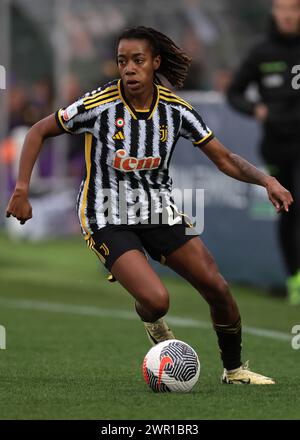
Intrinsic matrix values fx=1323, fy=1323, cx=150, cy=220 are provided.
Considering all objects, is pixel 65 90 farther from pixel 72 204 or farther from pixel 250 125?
pixel 250 125

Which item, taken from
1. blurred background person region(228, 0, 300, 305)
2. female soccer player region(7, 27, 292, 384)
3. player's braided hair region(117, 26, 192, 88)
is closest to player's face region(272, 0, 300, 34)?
blurred background person region(228, 0, 300, 305)

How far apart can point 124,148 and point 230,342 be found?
1.31 m

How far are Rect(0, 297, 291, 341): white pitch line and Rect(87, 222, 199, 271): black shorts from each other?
2876 mm

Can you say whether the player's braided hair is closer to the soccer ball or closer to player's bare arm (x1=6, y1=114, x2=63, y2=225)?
player's bare arm (x1=6, y1=114, x2=63, y2=225)

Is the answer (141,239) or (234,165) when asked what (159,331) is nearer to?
(141,239)

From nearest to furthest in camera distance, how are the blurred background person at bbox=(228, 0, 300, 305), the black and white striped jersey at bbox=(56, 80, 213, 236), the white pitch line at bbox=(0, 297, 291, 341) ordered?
the black and white striped jersey at bbox=(56, 80, 213, 236) → the white pitch line at bbox=(0, 297, 291, 341) → the blurred background person at bbox=(228, 0, 300, 305)

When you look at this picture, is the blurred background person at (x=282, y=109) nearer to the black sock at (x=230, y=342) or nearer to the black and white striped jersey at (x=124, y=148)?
the black sock at (x=230, y=342)

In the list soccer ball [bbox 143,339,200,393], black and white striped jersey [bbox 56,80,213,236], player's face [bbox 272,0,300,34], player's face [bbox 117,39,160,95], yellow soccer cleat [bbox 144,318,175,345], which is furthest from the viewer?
player's face [bbox 272,0,300,34]

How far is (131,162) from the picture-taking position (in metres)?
7.65

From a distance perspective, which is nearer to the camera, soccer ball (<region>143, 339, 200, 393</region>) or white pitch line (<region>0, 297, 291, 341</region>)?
soccer ball (<region>143, 339, 200, 393</region>)

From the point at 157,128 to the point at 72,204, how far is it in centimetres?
1270

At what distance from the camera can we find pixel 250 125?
548 inches

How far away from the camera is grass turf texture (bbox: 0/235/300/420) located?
667 cm
